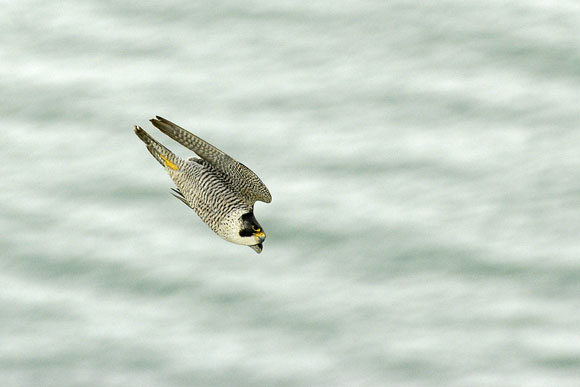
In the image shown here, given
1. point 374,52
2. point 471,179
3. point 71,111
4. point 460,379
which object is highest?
point 374,52

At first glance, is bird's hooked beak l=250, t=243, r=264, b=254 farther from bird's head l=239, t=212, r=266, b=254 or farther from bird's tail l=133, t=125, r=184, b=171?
bird's tail l=133, t=125, r=184, b=171

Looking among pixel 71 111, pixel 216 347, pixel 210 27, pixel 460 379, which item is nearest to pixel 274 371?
pixel 216 347

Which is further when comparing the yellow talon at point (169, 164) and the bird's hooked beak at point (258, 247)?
the yellow talon at point (169, 164)

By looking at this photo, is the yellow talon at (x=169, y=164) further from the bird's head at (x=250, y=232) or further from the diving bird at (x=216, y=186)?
→ the bird's head at (x=250, y=232)

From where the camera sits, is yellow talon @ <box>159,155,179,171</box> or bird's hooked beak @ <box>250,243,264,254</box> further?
yellow talon @ <box>159,155,179,171</box>

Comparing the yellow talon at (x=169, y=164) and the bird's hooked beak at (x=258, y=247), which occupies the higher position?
the yellow talon at (x=169, y=164)

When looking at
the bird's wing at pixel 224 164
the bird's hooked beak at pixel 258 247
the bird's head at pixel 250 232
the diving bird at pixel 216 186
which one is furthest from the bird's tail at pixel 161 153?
the bird's hooked beak at pixel 258 247

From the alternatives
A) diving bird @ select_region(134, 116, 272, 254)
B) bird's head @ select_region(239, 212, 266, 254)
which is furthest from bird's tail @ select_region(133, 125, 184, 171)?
bird's head @ select_region(239, 212, 266, 254)

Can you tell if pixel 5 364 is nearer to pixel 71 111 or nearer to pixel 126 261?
pixel 126 261
